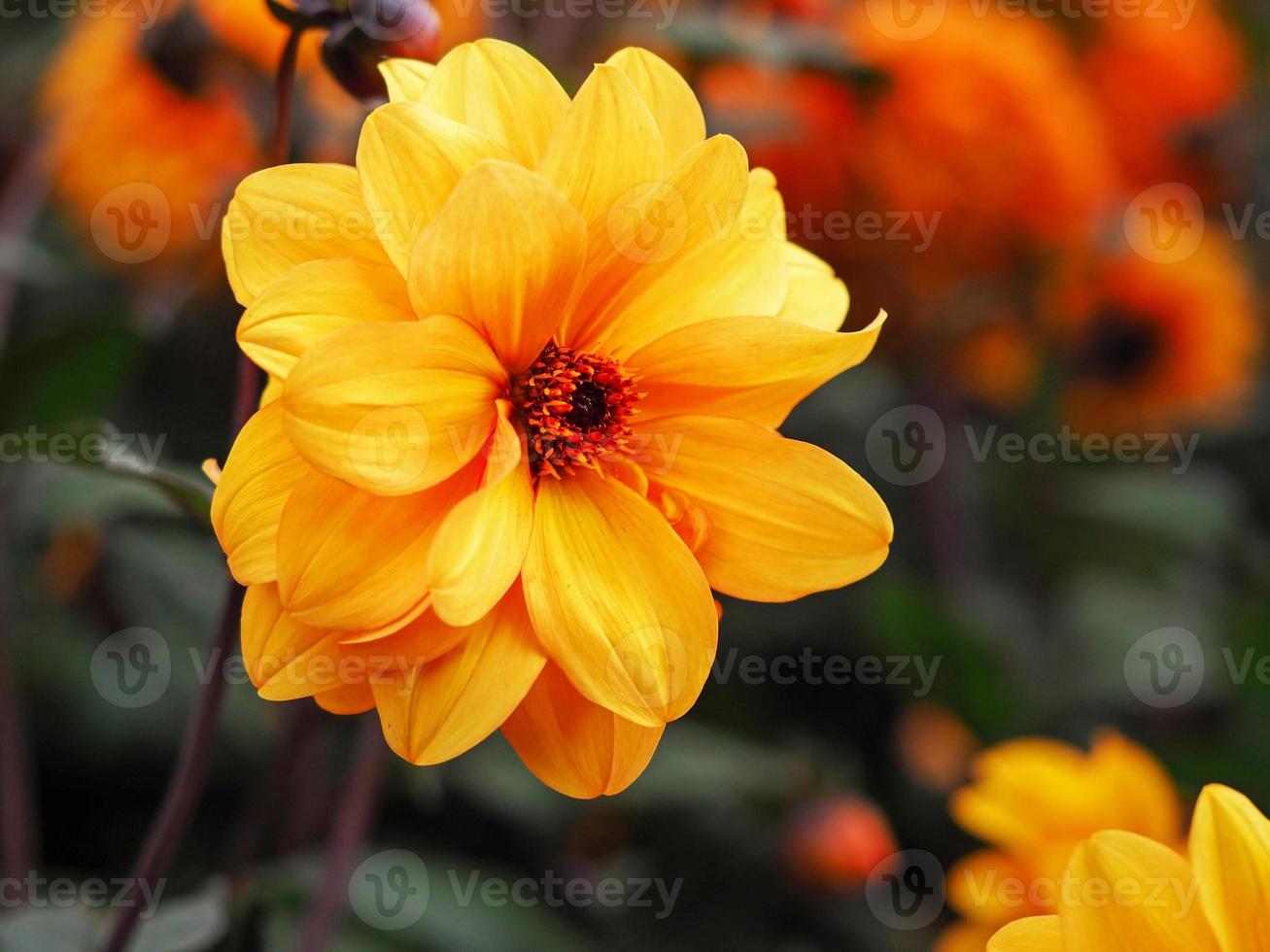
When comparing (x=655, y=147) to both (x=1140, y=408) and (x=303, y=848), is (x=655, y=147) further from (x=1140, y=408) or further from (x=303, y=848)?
(x=1140, y=408)

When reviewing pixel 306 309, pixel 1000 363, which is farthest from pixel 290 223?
pixel 1000 363

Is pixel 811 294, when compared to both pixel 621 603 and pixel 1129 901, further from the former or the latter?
pixel 1129 901

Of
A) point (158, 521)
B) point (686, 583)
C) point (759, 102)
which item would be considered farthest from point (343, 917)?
point (759, 102)

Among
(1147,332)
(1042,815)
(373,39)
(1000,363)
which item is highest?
(1147,332)

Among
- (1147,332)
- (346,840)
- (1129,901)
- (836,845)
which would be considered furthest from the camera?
(1147,332)

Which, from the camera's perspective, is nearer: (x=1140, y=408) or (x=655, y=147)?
(x=655, y=147)

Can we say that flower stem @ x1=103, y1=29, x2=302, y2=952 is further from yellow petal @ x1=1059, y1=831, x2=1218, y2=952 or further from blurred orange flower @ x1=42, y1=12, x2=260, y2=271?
blurred orange flower @ x1=42, y1=12, x2=260, y2=271

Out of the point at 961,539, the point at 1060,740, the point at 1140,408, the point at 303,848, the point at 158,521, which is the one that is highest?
the point at 1140,408

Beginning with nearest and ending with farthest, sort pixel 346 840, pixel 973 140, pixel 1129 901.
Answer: pixel 1129 901
pixel 346 840
pixel 973 140
